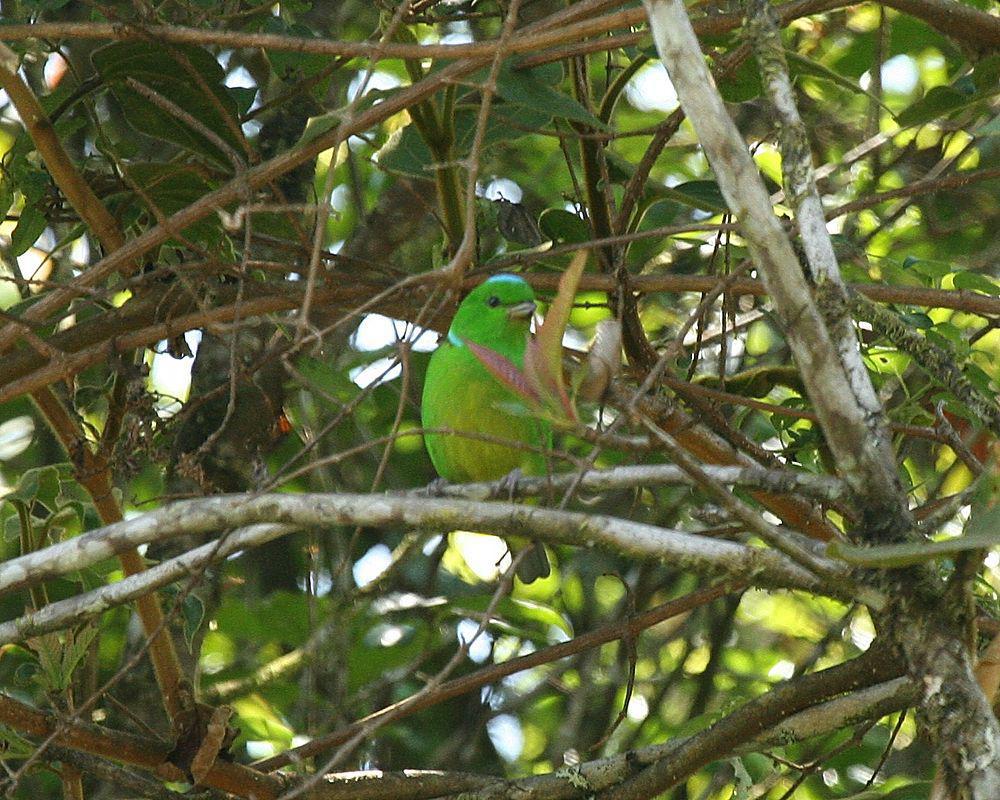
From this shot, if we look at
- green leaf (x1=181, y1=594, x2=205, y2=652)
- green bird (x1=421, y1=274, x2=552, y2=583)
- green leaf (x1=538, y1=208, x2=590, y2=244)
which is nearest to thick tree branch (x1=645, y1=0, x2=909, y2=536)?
green leaf (x1=538, y1=208, x2=590, y2=244)

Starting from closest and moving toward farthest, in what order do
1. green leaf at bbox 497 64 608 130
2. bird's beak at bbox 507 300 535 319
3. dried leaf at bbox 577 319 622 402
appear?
dried leaf at bbox 577 319 622 402, green leaf at bbox 497 64 608 130, bird's beak at bbox 507 300 535 319

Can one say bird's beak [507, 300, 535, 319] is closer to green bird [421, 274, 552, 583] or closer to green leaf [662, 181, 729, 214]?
green bird [421, 274, 552, 583]

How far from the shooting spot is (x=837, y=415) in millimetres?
1721

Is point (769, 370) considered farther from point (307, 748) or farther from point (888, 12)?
point (888, 12)

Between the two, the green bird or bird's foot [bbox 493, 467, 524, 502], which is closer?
bird's foot [bbox 493, 467, 524, 502]

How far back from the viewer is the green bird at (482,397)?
3.35 meters

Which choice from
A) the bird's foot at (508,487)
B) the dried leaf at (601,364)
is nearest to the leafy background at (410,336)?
the bird's foot at (508,487)

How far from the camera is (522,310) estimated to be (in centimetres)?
330

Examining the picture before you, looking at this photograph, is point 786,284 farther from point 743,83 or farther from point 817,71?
point 743,83

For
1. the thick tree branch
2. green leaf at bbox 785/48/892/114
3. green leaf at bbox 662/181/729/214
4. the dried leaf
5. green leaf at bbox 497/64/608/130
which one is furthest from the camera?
green leaf at bbox 662/181/729/214

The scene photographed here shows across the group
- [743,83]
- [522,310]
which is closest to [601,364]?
[743,83]

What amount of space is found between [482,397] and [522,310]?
241mm

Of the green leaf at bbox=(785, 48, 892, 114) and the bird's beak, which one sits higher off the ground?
the green leaf at bbox=(785, 48, 892, 114)

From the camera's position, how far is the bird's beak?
10.8ft
